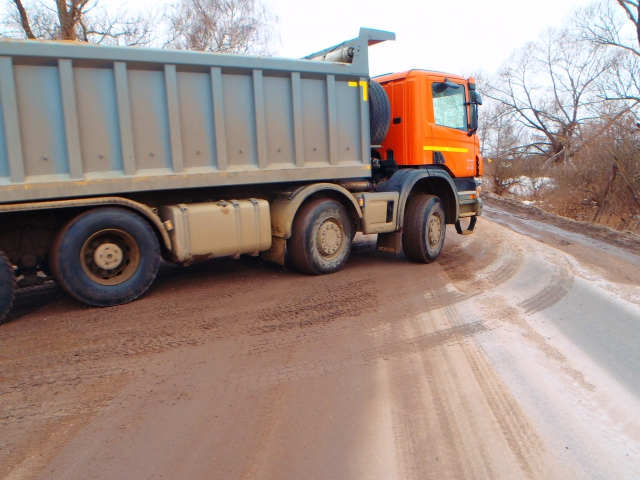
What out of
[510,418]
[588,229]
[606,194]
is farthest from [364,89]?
[606,194]

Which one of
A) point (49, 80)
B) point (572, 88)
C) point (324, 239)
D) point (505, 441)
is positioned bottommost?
point (505, 441)

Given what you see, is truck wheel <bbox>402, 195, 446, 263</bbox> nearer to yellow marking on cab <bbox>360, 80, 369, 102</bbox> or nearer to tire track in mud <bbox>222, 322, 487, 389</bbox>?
yellow marking on cab <bbox>360, 80, 369, 102</bbox>

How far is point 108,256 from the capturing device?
19.5ft

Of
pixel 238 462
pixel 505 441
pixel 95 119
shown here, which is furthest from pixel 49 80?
pixel 505 441

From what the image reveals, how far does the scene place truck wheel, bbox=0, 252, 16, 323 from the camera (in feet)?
17.5

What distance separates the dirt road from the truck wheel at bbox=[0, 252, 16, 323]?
0.64ft

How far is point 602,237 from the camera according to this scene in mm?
11242

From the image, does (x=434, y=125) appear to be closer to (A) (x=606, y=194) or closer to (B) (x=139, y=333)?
(B) (x=139, y=333)

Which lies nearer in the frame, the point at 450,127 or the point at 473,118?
the point at 450,127

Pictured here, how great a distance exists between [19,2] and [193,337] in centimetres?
1387

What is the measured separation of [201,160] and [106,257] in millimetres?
1549

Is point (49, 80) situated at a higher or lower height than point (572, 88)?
lower

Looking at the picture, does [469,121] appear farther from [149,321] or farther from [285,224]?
[149,321]

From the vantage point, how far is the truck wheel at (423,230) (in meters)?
8.38
